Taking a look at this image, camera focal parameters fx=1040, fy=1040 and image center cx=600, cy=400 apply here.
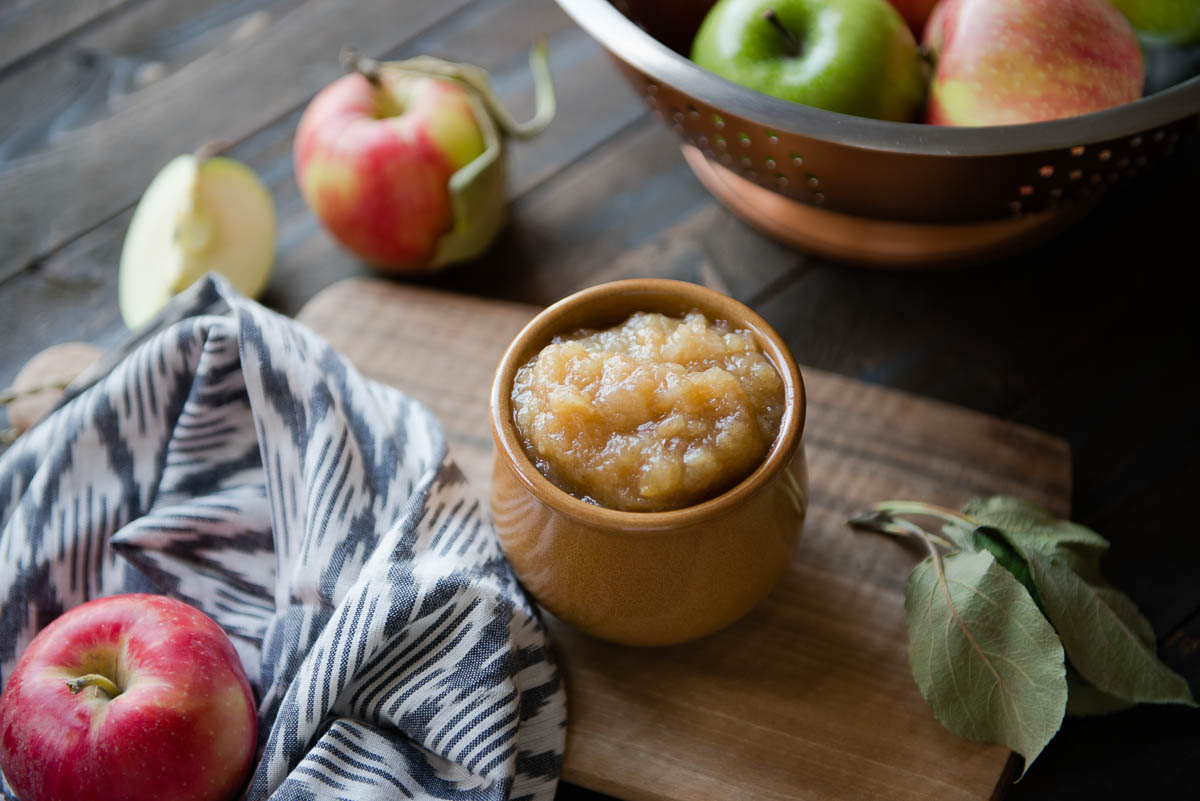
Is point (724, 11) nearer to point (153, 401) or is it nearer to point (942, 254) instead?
point (942, 254)

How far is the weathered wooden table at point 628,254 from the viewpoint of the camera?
3.21ft

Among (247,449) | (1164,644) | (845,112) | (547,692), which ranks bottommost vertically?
(1164,644)

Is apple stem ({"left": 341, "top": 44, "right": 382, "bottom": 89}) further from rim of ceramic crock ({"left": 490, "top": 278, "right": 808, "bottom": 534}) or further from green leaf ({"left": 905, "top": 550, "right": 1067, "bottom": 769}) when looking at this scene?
green leaf ({"left": 905, "top": 550, "right": 1067, "bottom": 769})

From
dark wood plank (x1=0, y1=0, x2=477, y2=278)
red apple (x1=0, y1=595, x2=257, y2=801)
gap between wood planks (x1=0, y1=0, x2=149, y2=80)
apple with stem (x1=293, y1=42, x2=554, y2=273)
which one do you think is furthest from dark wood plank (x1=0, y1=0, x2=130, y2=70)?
red apple (x1=0, y1=595, x2=257, y2=801)

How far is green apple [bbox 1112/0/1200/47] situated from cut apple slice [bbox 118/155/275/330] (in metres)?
0.93

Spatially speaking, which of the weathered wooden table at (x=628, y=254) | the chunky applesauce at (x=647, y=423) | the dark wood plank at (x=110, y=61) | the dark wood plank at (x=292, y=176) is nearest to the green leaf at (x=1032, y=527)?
the weathered wooden table at (x=628, y=254)

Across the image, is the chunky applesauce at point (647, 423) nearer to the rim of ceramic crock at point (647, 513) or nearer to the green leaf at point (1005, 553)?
the rim of ceramic crock at point (647, 513)

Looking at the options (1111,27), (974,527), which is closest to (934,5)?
(1111,27)

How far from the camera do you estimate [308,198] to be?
1.17 meters

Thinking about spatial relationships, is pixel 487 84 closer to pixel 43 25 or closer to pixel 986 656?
pixel 43 25

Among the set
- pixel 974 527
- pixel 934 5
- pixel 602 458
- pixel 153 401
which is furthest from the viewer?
pixel 934 5

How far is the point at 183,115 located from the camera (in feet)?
4.38

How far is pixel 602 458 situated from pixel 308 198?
60 centimetres

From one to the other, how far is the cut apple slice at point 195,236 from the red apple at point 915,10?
726 mm
